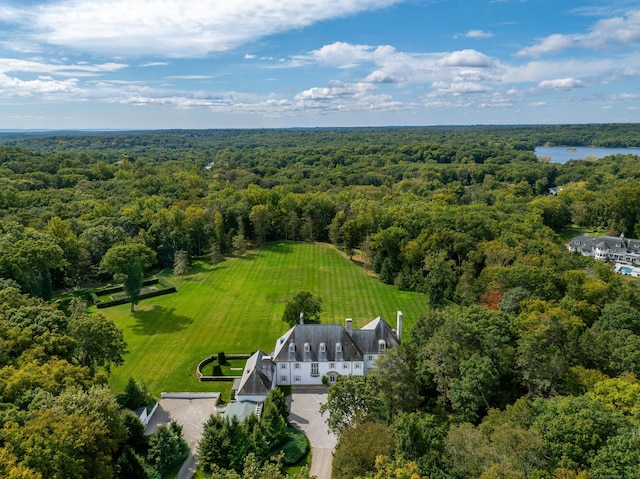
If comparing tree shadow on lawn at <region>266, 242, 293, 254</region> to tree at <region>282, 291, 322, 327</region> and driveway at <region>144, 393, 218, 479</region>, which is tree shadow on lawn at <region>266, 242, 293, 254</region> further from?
driveway at <region>144, 393, 218, 479</region>

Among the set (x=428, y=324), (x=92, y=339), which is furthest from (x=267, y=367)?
(x=428, y=324)

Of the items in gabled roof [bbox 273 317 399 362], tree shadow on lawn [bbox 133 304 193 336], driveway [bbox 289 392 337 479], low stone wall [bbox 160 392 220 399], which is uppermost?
gabled roof [bbox 273 317 399 362]

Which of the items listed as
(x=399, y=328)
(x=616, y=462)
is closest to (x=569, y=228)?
(x=399, y=328)

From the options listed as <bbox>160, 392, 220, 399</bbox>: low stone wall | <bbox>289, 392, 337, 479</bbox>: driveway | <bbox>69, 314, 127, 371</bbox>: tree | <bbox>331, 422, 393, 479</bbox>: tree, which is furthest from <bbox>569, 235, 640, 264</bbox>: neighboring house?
<bbox>69, 314, 127, 371</bbox>: tree

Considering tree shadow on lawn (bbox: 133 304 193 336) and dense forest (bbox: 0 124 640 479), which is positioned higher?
dense forest (bbox: 0 124 640 479)

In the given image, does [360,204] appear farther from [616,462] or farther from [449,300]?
[616,462]

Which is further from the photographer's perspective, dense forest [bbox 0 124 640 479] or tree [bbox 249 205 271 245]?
tree [bbox 249 205 271 245]
